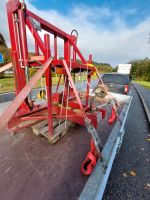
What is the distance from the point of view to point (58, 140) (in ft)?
5.80

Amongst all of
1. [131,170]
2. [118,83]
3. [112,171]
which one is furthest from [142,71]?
[112,171]

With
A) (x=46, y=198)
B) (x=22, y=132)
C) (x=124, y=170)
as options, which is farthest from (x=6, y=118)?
(x=124, y=170)

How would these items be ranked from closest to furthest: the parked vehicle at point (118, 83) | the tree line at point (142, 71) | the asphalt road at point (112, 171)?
the asphalt road at point (112, 171)
the parked vehicle at point (118, 83)
the tree line at point (142, 71)

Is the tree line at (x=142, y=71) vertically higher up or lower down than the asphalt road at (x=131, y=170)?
higher up

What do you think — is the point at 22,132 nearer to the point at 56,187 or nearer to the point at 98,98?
the point at 56,187

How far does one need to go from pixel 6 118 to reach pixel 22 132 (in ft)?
3.63

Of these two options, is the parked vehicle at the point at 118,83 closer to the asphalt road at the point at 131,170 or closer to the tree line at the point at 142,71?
the asphalt road at the point at 131,170

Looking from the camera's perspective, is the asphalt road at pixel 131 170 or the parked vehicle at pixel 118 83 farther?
the parked vehicle at pixel 118 83

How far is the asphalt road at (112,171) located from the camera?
108 cm

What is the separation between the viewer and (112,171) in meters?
2.25

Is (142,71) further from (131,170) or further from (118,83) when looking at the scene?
(131,170)

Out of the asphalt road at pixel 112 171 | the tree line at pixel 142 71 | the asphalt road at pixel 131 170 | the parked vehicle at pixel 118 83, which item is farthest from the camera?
the tree line at pixel 142 71

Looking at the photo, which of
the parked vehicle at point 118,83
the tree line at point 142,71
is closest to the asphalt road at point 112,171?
the parked vehicle at point 118,83

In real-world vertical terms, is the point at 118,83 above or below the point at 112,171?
above
